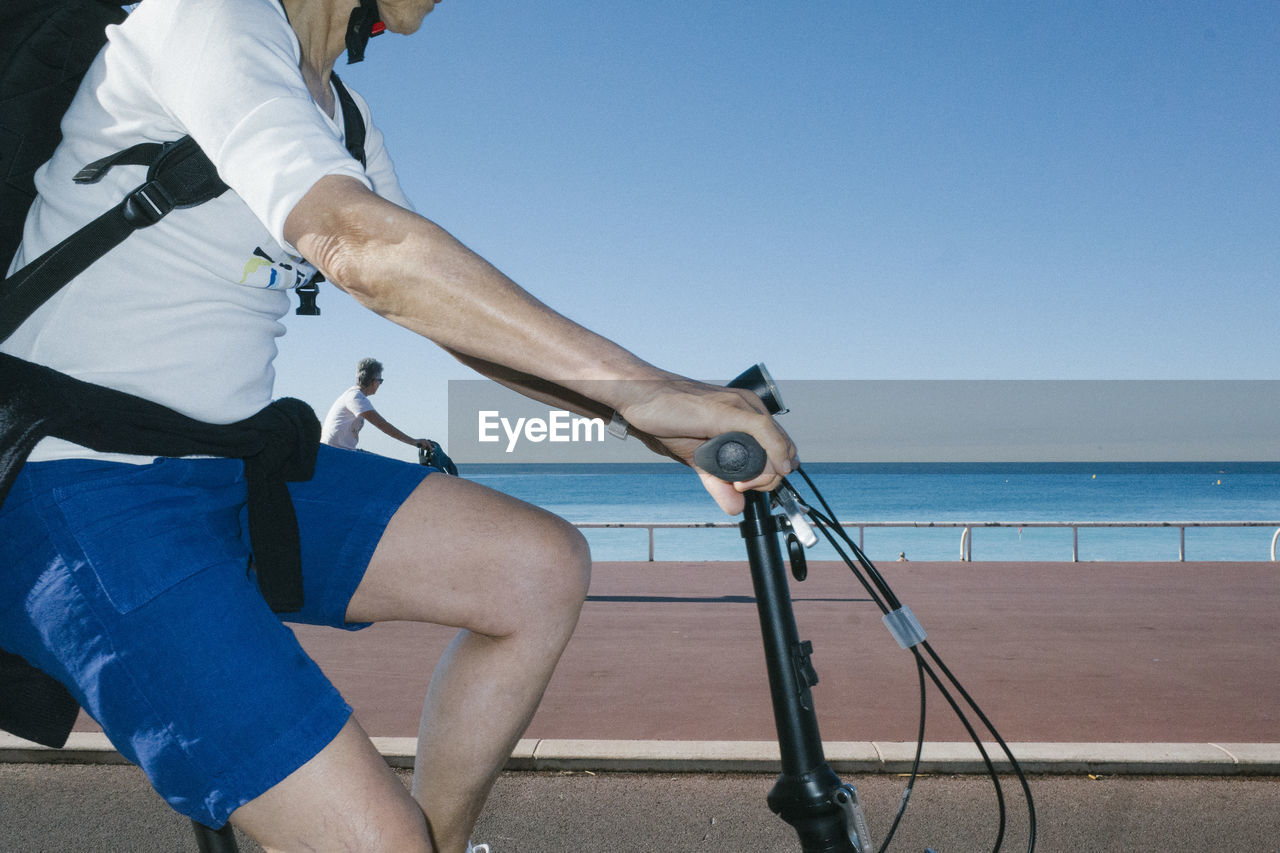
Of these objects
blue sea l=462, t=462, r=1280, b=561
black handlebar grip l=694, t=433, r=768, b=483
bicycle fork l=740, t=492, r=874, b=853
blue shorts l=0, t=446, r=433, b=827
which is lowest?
blue sea l=462, t=462, r=1280, b=561

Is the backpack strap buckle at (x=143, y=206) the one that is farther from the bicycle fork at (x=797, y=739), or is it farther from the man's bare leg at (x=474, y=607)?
the bicycle fork at (x=797, y=739)

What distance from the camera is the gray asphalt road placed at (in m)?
3.31

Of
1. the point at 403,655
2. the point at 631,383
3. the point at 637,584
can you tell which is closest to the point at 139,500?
the point at 631,383

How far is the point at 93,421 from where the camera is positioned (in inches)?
46.5

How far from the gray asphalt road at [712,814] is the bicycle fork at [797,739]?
2.13m

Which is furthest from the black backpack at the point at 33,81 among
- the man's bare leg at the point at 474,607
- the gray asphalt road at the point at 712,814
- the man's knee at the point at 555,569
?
the gray asphalt road at the point at 712,814

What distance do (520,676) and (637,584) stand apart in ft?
34.3

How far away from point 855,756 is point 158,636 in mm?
3384

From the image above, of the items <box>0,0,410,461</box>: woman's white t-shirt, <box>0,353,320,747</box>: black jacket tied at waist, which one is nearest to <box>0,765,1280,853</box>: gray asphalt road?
<box>0,353,320,747</box>: black jacket tied at waist

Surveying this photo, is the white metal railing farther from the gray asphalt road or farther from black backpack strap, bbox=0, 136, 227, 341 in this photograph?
black backpack strap, bbox=0, 136, 227, 341

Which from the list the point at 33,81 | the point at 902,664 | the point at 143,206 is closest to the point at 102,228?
the point at 143,206

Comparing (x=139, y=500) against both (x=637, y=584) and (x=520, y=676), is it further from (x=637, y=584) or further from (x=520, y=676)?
(x=637, y=584)

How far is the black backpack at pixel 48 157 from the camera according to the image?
118 cm

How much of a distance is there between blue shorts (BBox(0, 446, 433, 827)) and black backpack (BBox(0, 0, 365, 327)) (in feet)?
0.78
